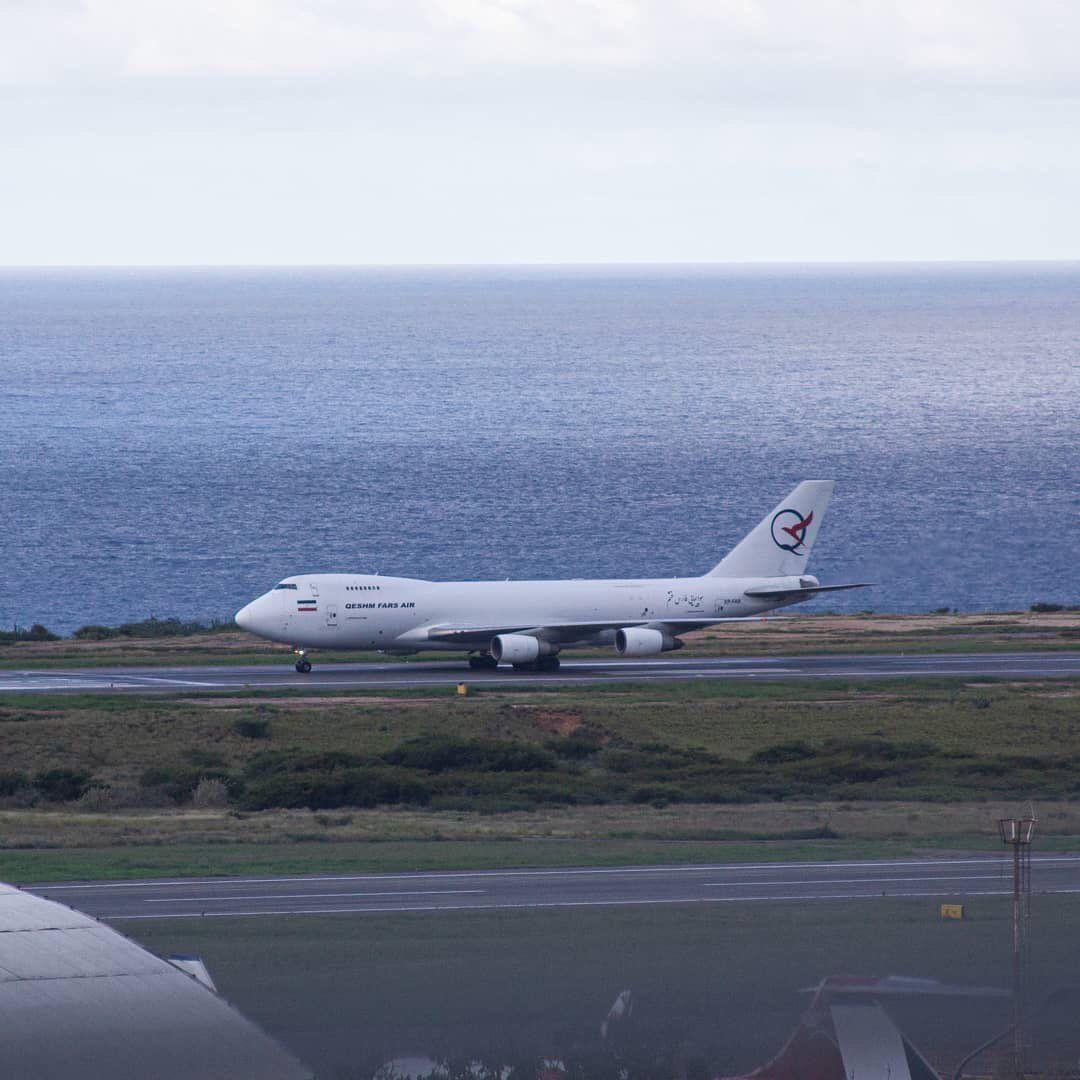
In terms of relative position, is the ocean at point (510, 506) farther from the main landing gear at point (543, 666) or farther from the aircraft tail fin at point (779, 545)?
the main landing gear at point (543, 666)

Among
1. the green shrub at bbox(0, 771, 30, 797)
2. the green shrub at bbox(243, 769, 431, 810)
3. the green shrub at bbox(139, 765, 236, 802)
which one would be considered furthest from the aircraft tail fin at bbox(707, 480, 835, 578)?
the green shrub at bbox(0, 771, 30, 797)

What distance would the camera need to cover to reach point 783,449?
567ft

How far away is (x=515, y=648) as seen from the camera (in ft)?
214

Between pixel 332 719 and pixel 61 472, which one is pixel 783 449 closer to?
pixel 61 472

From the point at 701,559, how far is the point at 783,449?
6218 centimetres

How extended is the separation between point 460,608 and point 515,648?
8.69 ft

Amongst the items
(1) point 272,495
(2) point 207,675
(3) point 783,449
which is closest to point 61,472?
(1) point 272,495

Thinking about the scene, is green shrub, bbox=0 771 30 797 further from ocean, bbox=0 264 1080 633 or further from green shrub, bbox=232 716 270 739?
ocean, bbox=0 264 1080 633

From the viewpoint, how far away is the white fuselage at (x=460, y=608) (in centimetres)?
6375

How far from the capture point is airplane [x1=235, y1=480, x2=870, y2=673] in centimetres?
6388

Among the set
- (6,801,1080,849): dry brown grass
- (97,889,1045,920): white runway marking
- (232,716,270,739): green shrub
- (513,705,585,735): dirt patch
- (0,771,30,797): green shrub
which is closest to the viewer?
(97,889,1045,920): white runway marking

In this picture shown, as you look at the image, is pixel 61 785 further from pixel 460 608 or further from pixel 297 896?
pixel 460 608

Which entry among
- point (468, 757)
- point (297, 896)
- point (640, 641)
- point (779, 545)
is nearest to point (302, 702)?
point (468, 757)

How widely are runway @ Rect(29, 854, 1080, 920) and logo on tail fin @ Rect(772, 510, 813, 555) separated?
4081 centimetres
